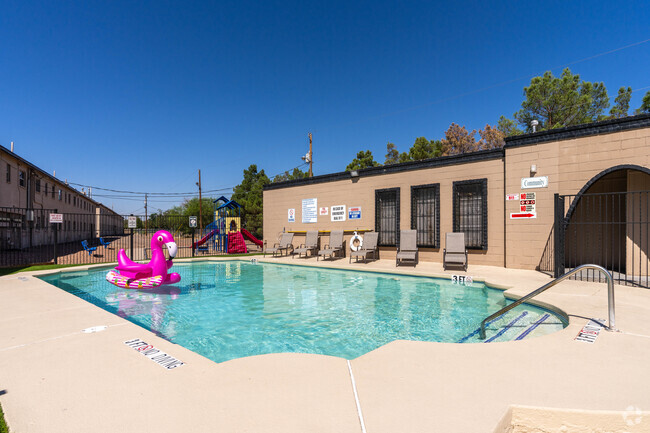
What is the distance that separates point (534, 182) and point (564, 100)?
16.2 meters

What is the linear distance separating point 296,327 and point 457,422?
3.44 m

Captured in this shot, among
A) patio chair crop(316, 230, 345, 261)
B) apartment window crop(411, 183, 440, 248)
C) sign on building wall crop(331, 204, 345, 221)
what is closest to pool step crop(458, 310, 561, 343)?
apartment window crop(411, 183, 440, 248)

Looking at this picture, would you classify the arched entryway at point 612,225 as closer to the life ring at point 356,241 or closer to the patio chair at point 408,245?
the patio chair at point 408,245

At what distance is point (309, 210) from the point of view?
15.1 m

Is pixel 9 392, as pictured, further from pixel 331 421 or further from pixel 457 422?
pixel 457 422

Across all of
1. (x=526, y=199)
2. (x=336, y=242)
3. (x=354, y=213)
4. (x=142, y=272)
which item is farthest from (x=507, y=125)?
(x=142, y=272)

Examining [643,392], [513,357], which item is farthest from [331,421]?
[643,392]

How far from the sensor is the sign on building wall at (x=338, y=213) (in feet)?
45.7

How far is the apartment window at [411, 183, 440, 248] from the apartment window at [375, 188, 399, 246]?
2.29ft

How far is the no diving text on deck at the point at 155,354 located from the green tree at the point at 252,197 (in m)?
23.4

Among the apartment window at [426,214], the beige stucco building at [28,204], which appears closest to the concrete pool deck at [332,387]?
the apartment window at [426,214]

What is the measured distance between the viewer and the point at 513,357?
111 inches

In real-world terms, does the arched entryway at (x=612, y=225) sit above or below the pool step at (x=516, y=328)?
above

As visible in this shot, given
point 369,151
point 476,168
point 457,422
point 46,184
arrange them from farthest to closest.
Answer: point 369,151
point 46,184
point 476,168
point 457,422
